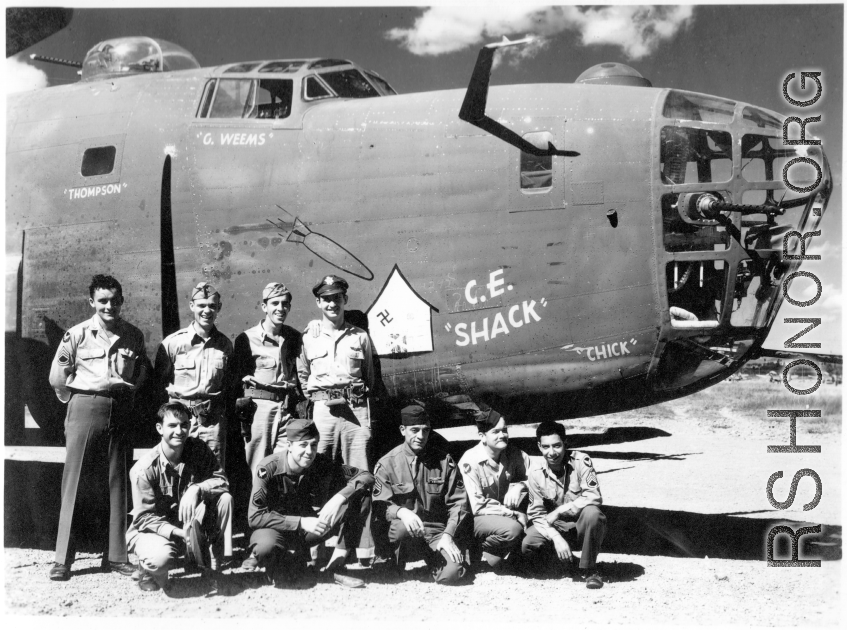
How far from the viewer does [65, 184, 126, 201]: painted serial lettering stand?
7.25 meters

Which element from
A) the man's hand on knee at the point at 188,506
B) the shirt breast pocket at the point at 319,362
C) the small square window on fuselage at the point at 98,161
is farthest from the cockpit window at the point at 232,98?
the man's hand on knee at the point at 188,506

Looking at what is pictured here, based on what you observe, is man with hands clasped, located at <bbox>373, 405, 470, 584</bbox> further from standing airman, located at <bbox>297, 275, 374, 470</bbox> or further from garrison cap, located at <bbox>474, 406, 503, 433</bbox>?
garrison cap, located at <bbox>474, 406, 503, 433</bbox>

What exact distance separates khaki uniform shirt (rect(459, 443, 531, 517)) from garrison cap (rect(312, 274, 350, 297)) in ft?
5.68

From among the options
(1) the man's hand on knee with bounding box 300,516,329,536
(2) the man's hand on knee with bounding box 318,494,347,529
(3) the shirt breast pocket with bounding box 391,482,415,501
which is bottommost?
(1) the man's hand on knee with bounding box 300,516,329,536

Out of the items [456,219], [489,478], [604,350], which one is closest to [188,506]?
[489,478]

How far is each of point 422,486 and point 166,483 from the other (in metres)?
2.02

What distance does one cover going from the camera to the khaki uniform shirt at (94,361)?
6.24 metres

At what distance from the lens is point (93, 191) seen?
7.36 m

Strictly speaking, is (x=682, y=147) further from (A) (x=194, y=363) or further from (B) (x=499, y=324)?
(A) (x=194, y=363)

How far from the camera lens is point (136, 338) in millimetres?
6500

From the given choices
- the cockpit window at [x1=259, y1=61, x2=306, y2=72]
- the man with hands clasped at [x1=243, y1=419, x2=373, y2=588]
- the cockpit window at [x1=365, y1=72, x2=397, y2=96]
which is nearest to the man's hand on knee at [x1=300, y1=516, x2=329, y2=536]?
the man with hands clasped at [x1=243, y1=419, x2=373, y2=588]

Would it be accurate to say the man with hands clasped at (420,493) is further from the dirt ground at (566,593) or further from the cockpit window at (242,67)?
the cockpit window at (242,67)

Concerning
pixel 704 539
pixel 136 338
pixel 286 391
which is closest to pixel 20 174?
pixel 136 338

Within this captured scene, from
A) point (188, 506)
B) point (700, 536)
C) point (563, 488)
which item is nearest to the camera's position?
point (188, 506)
